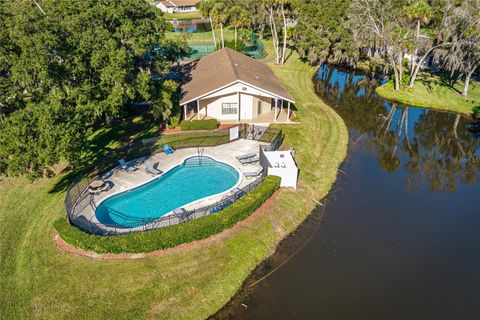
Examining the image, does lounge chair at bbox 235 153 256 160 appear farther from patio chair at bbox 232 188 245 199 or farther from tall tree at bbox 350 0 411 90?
tall tree at bbox 350 0 411 90

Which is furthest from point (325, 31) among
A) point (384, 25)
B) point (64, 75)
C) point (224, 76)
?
point (64, 75)

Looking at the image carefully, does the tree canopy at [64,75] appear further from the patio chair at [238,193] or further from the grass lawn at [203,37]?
the grass lawn at [203,37]

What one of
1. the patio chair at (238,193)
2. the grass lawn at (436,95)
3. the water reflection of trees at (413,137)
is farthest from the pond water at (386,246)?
the grass lawn at (436,95)

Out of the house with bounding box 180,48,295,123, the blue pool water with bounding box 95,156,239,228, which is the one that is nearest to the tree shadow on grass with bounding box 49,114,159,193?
the blue pool water with bounding box 95,156,239,228

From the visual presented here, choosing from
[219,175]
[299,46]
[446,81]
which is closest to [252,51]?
[299,46]

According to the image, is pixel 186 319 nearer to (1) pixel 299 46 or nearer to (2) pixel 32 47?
(2) pixel 32 47

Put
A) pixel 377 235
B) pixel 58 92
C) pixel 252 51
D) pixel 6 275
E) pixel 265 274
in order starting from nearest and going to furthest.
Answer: pixel 6 275, pixel 265 274, pixel 377 235, pixel 58 92, pixel 252 51
